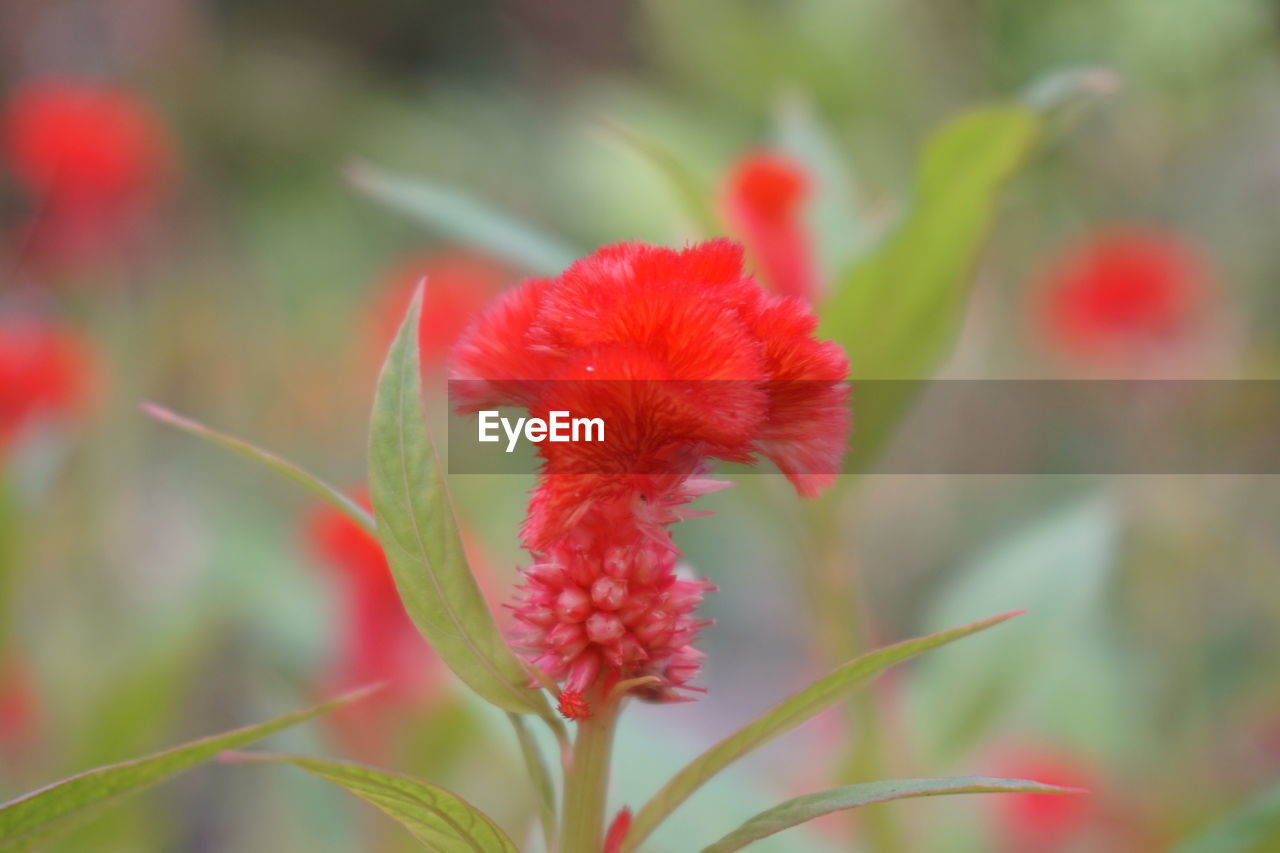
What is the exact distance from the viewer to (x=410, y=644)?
3.25 feet

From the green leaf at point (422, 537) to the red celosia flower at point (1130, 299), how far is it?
49.7 inches

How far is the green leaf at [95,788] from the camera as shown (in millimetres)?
410

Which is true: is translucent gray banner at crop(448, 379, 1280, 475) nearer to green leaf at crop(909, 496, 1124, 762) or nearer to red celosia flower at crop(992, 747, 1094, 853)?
green leaf at crop(909, 496, 1124, 762)

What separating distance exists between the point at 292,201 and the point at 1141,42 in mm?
2300

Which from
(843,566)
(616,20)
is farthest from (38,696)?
(616,20)

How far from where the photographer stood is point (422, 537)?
1.30 ft

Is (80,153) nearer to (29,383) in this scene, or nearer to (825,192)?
(29,383)

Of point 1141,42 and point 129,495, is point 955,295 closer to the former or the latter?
point 129,495

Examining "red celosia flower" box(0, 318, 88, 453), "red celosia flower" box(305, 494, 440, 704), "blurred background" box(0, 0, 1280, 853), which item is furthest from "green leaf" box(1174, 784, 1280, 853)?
"red celosia flower" box(0, 318, 88, 453)

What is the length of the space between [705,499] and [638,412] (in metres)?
1.39

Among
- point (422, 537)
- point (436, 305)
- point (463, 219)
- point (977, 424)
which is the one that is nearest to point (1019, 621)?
point (463, 219)

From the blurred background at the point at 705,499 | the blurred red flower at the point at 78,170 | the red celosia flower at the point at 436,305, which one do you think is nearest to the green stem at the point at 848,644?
the blurred background at the point at 705,499

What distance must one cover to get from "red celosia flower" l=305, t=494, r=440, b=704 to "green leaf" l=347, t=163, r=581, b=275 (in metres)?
0.27

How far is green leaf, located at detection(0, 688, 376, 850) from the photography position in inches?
16.2
